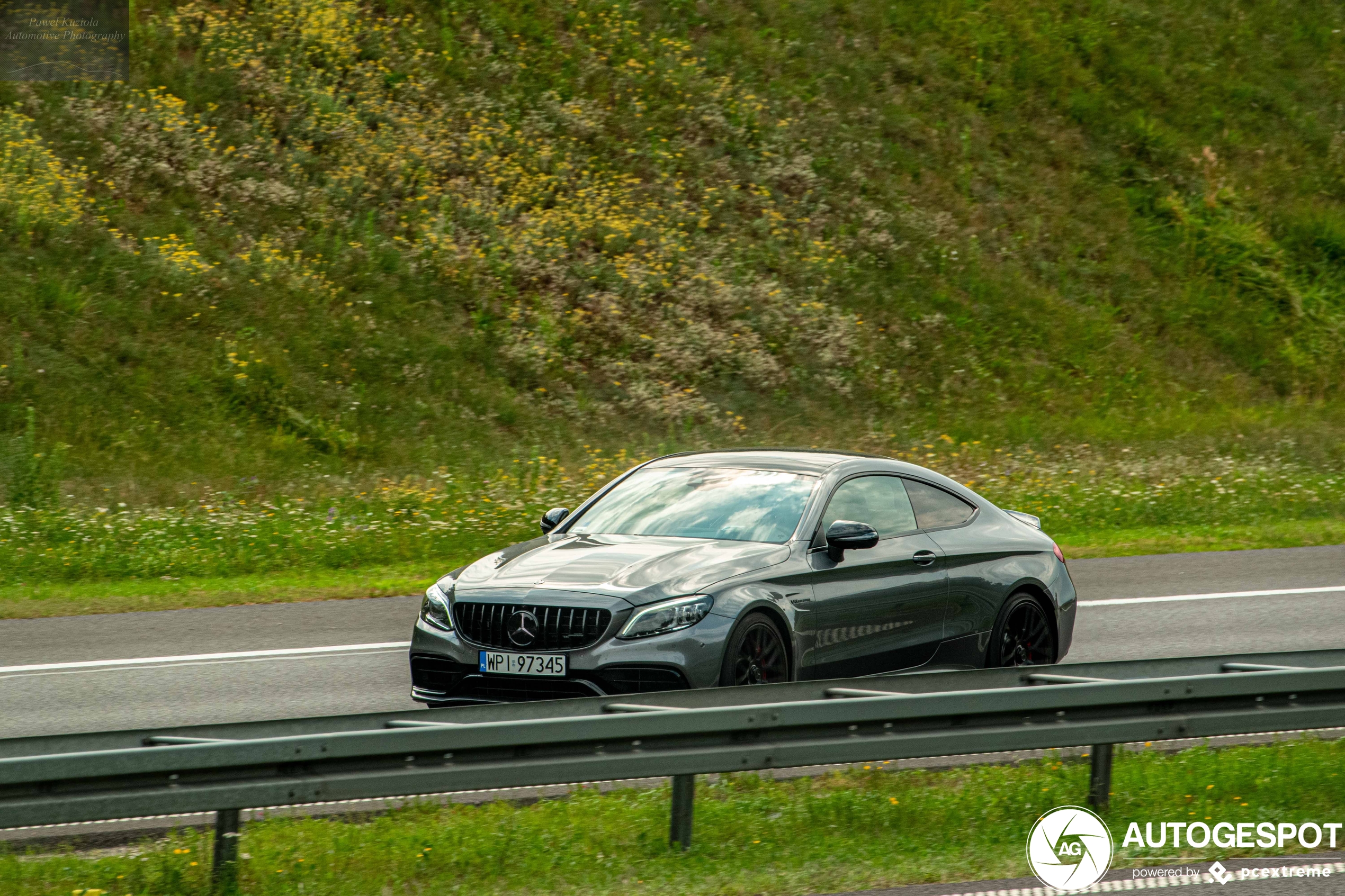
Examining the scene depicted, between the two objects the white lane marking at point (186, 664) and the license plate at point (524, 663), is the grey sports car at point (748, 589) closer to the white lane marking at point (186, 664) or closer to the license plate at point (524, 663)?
the license plate at point (524, 663)

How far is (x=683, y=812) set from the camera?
5.78m

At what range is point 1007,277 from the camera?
29016 millimetres

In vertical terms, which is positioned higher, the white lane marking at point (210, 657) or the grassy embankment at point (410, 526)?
the grassy embankment at point (410, 526)

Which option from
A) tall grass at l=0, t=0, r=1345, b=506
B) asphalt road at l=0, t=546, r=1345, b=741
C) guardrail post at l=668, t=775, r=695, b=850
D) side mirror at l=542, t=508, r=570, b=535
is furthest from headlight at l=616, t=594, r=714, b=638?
tall grass at l=0, t=0, r=1345, b=506

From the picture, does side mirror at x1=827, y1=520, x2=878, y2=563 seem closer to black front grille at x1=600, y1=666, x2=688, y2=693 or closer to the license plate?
black front grille at x1=600, y1=666, x2=688, y2=693

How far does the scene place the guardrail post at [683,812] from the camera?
5.75 metres

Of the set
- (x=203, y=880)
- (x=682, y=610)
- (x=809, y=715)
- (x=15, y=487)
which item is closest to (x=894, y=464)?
(x=682, y=610)

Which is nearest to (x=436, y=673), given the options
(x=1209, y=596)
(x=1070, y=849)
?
(x=1070, y=849)

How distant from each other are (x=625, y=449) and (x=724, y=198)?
7899 mm

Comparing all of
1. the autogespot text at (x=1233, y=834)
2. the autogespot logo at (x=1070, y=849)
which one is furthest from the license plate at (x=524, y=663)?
the autogespot text at (x=1233, y=834)

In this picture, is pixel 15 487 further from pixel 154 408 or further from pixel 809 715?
pixel 809 715

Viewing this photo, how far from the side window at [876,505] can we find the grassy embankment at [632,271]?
6.67 m

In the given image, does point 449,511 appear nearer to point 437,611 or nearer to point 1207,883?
point 437,611

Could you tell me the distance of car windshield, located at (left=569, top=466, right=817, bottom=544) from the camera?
8.19 metres
